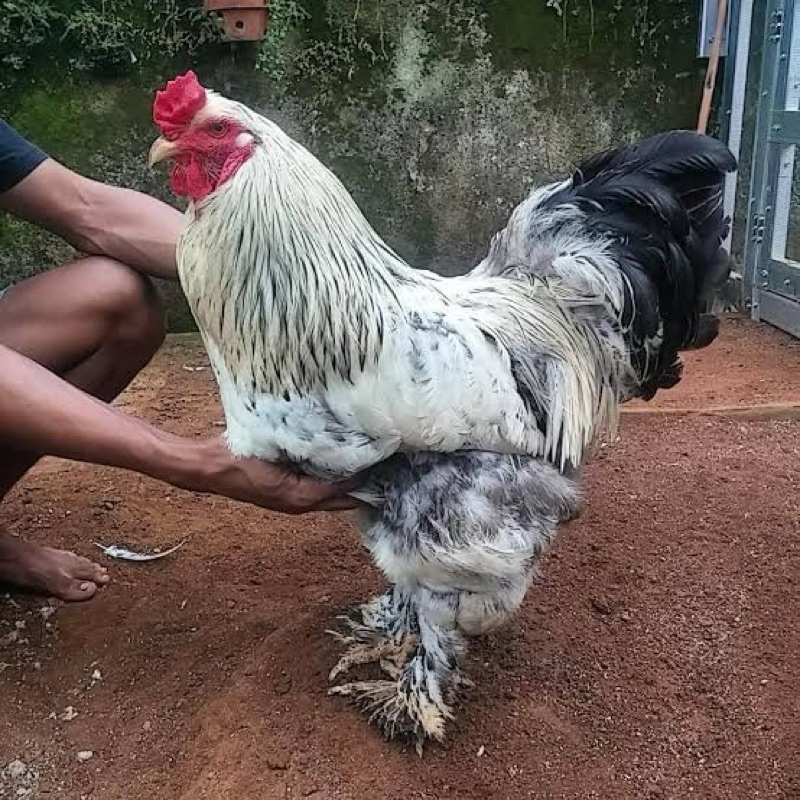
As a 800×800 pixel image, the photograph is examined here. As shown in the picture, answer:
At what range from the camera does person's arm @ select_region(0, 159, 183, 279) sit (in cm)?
253

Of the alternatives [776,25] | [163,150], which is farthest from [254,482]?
[776,25]

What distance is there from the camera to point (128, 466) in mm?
2010

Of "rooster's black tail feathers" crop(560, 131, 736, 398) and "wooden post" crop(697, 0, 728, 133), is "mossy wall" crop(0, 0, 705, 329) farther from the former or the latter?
"rooster's black tail feathers" crop(560, 131, 736, 398)

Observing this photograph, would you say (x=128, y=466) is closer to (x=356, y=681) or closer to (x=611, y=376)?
(x=356, y=681)

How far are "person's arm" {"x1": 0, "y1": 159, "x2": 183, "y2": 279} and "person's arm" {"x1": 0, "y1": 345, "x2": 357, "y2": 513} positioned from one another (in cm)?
63

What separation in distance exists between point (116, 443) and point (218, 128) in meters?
0.74

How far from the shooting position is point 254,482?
1999 millimetres

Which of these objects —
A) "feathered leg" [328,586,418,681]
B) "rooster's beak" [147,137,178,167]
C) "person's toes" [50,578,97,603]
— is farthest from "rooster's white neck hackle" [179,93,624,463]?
"person's toes" [50,578,97,603]

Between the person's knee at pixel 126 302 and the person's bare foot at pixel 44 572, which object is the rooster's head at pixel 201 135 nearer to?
the person's knee at pixel 126 302

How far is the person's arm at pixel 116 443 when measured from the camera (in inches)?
77.2

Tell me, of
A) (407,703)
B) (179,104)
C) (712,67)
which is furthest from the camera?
(712,67)

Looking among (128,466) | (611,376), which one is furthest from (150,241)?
(611,376)

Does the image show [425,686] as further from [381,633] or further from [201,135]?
[201,135]

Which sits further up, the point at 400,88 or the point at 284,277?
the point at 400,88
